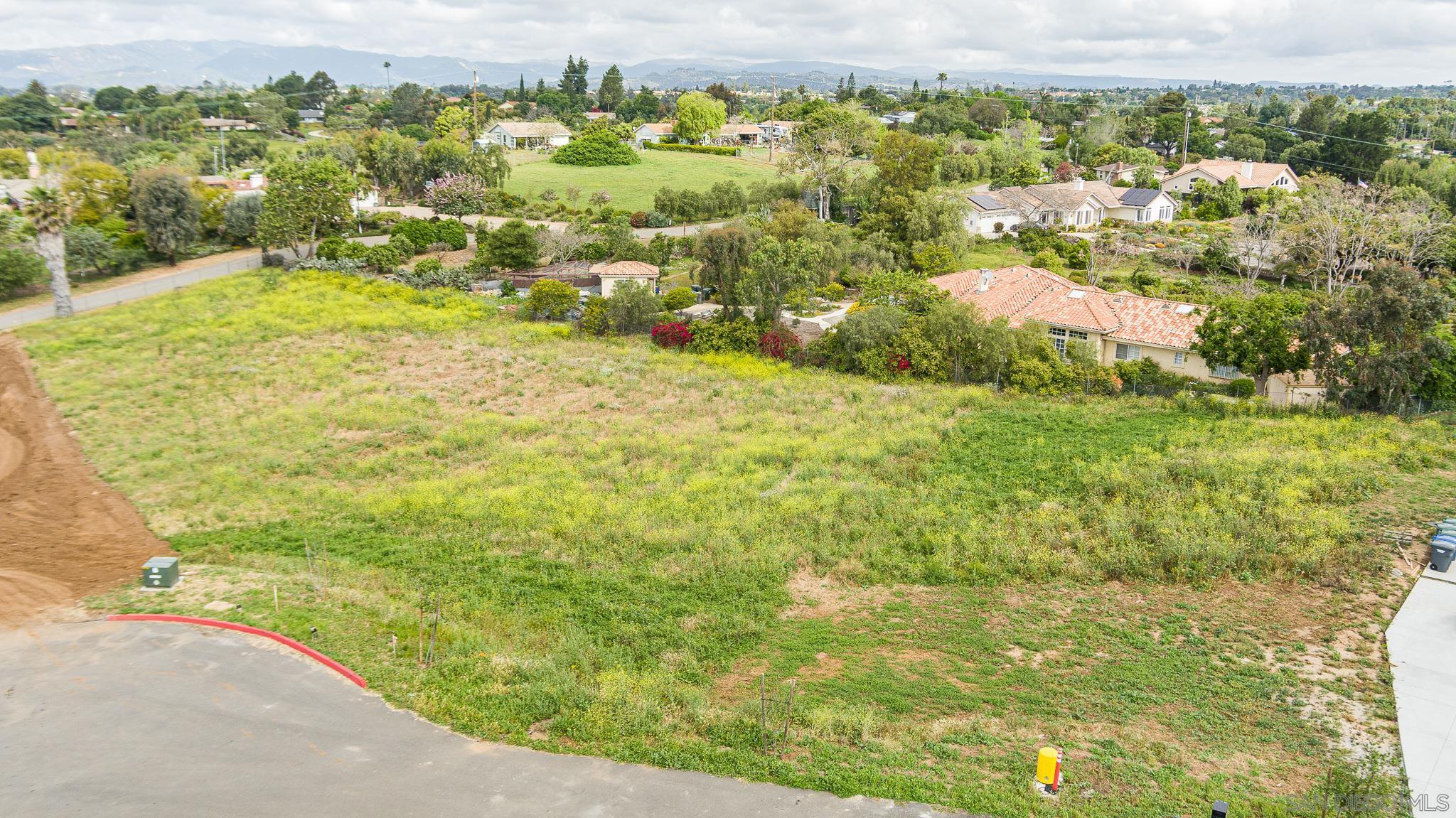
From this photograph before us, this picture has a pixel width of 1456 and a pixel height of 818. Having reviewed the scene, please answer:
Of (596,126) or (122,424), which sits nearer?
(122,424)

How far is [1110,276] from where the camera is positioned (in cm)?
5244

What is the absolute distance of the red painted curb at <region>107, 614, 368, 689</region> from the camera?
15344 mm

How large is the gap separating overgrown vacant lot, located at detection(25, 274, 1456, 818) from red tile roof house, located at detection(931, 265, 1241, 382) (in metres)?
5.39

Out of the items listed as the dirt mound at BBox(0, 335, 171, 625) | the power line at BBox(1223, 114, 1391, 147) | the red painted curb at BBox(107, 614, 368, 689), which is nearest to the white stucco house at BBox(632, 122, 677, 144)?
the power line at BBox(1223, 114, 1391, 147)

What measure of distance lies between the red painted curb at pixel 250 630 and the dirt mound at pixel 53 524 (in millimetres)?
2156

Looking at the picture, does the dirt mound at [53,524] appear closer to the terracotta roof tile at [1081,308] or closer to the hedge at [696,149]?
the terracotta roof tile at [1081,308]

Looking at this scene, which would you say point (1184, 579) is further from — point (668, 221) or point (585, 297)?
point (668, 221)

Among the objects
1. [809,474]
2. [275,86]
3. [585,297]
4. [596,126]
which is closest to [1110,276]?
[585,297]

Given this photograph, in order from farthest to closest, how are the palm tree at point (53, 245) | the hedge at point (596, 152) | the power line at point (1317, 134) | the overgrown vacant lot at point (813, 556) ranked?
the hedge at point (596, 152), the power line at point (1317, 134), the palm tree at point (53, 245), the overgrown vacant lot at point (813, 556)

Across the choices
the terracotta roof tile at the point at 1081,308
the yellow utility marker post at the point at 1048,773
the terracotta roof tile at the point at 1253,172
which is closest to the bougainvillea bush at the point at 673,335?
the terracotta roof tile at the point at 1081,308

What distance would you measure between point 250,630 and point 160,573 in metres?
3.20

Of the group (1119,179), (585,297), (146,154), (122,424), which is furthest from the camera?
(1119,179)

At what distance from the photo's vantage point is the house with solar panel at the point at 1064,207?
6406 centimetres

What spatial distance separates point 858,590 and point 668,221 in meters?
49.8
